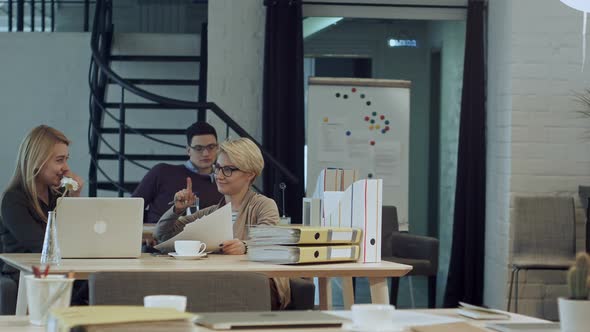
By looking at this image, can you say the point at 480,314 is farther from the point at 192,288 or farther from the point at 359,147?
the point at 359,147

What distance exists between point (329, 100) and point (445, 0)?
3.76 ft

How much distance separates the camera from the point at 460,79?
318 inches

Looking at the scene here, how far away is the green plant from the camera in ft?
5.77

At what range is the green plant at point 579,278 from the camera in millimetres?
1758

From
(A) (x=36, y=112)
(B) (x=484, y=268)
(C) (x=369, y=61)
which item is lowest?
(B) (x=484, y=268)

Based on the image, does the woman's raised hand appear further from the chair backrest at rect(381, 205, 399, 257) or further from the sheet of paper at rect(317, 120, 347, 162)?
the sheet of paper at rect(317, 120, 347, 162)

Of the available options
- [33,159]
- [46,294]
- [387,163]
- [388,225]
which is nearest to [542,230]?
[388,225]

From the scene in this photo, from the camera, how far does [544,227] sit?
675cm

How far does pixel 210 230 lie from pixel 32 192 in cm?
75

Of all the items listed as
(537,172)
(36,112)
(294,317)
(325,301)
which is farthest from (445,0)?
(294,317)

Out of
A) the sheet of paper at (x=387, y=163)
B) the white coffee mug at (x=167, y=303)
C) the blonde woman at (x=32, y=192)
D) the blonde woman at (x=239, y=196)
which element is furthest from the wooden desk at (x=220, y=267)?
the sheet of paper at (x=387, y=163)

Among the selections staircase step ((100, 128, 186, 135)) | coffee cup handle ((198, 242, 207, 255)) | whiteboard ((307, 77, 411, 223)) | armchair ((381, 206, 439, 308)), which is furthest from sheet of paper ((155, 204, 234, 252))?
staircase step ((100, 128, 186, 135))

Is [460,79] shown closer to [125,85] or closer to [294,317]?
[125,85]

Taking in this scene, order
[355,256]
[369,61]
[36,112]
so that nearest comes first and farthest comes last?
1. [355,256]
2. [36,112]
3. [369,61]
